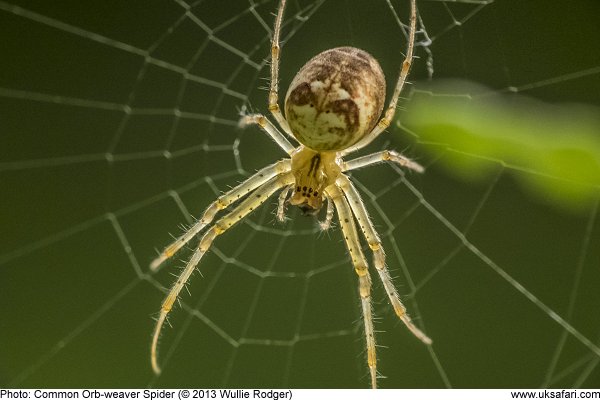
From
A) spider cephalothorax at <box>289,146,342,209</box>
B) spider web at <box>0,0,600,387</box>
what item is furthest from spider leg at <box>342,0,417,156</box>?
spider web at <box>0,0,600,387</box>

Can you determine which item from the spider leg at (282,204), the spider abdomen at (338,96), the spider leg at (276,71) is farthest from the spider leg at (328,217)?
the spider abdomen at (338,96)

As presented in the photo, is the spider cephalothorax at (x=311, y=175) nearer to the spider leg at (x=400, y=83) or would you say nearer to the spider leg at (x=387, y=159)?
the spider leg at (x=387, y=159)

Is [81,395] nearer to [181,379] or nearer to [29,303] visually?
[181,379]

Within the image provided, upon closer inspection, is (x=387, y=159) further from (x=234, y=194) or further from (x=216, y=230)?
(x=216, y=230)

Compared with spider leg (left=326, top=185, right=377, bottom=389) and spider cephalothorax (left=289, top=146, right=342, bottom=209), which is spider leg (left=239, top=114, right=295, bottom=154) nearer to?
spider cephalothorax (left=289, top=146, right=342, bottom=209)

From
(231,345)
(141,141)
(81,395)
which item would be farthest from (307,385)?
(141,141)
